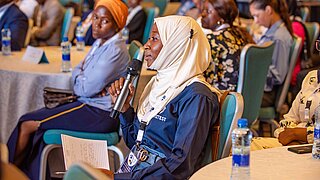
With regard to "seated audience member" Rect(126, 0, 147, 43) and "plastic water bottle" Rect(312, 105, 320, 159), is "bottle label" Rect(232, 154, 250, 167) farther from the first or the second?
"seated audience member" Rect(126, 0, 147, 43)

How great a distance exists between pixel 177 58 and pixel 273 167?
71cm

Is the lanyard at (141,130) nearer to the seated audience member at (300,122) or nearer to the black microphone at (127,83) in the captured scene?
the black microphone at (127,83)

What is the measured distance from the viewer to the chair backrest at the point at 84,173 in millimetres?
1552

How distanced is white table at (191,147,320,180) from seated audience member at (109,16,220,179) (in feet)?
0.74

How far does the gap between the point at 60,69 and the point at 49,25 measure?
8.79ft

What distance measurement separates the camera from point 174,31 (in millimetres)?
2848

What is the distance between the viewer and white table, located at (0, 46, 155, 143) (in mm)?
4145

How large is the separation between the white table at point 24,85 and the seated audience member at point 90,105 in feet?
0.88

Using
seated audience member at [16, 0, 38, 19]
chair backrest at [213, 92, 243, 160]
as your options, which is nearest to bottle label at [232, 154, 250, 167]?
chair backrest at [213, 92, 243, 160]

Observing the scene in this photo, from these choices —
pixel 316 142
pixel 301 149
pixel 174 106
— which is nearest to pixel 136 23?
pixel 174 106

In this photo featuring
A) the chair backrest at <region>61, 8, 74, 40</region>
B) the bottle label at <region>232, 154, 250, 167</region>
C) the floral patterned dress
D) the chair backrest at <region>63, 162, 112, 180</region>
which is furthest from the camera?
the chair backrest at <region>61, 8, 74, 40</region>

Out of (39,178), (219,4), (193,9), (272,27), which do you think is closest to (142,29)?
(193,9)

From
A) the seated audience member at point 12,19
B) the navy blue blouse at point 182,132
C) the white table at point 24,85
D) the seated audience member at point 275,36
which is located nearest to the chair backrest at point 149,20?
the seated audience member at point 12,19

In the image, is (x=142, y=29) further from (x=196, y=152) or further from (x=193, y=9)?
(x=196, y=152)
